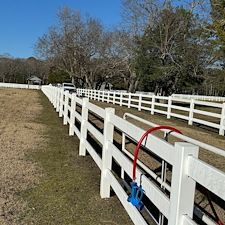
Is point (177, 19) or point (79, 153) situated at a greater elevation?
point (177, 19)

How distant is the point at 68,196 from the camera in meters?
3.98

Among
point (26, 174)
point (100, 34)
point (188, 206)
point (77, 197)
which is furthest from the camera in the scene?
point (100, 34)

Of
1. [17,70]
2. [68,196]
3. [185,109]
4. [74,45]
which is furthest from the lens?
[17,70]

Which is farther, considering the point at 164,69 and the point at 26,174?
the point at 164,69

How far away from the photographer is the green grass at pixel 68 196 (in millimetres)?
3359

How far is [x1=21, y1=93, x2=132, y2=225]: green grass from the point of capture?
3.36m

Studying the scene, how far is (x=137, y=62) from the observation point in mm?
28188

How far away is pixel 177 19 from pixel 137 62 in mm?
5500

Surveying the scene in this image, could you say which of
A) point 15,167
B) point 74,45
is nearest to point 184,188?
point 15,167

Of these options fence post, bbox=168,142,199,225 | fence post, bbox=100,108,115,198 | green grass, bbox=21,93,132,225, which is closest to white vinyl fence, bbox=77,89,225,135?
green grass, bbox=21,93,132,225

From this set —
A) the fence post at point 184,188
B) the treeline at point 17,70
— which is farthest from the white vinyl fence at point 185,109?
the treeline at point 17,70

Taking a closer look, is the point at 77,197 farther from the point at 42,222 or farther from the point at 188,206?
the point at 188,206

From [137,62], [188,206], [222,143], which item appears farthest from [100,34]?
[188,206]

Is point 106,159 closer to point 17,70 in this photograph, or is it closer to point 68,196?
point 68,196
